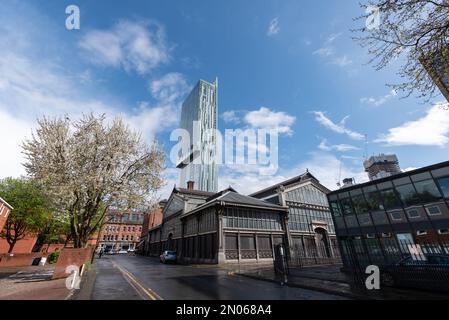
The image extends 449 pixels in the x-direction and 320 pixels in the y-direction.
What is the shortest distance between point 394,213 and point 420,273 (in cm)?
830

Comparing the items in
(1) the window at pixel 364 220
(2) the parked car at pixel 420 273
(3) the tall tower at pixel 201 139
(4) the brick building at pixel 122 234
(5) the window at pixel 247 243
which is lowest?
(2) the parked car at pixel 420 273

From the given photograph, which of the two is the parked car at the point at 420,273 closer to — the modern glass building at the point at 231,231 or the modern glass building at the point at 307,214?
the modern glass building at the point at 231,231

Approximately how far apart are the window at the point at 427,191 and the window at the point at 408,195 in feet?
0.90

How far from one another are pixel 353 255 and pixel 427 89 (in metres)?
8.33

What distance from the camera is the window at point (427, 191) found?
14.4m

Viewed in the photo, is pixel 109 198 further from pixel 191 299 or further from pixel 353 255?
pixel 353 255

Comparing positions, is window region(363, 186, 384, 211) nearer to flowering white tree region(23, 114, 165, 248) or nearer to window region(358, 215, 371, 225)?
window region(358, 215, 371, 225)

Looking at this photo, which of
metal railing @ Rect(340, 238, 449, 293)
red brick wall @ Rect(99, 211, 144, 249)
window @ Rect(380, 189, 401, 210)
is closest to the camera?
metal railing @ Rect(340, 238, 449, 293)

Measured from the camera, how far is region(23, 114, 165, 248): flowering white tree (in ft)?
44.6

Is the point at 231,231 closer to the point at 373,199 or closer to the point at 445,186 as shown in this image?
the point at 373,199

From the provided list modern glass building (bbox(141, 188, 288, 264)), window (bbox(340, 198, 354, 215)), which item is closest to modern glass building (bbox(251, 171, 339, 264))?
modern glass building (bbox(141, 188, 288, 264))

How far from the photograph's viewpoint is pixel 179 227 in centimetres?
3712

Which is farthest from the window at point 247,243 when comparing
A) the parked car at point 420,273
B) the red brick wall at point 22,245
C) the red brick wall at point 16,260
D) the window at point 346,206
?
the red brick wall at point 22,245
